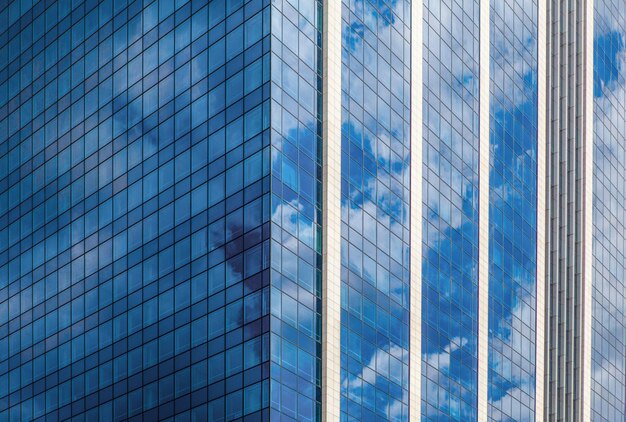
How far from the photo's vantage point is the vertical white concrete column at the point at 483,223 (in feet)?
328

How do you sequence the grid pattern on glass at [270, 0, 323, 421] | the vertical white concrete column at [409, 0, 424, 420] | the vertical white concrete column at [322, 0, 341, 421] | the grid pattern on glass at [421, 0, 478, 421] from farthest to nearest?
the grid pattern on glass at [421, 0, 478, 421], the vertical white concrete column at [409, 0, 424, 420], the vertical white concrete column at [322, 0, 341, 421], the grid pattern on glass at [270, 0, 323, 421]

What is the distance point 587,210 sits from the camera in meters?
120

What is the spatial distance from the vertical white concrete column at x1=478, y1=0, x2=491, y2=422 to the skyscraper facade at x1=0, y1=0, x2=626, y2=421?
0.77 feet

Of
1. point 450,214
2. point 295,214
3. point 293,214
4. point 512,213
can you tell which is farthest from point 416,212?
point 512,213

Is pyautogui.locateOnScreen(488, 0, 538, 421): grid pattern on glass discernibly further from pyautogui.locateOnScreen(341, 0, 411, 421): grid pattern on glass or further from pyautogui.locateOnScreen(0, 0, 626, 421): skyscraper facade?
pyautogui.locateOnScreen(341, 0, 411, 421): grid pattern on glass

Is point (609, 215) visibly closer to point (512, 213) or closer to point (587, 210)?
point (587, 210)

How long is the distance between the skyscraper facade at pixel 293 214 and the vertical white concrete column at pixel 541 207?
0.95 feet

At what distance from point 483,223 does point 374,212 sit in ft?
59.6

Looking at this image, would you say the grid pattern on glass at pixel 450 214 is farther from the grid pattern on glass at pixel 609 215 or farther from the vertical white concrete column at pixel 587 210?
the grid pattern on glass at pixel 609 215

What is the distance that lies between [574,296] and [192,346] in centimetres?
4561

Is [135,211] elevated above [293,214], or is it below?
above

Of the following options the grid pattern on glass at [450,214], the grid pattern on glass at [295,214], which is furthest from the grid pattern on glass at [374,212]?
the grid pattern on glass at [450,214]

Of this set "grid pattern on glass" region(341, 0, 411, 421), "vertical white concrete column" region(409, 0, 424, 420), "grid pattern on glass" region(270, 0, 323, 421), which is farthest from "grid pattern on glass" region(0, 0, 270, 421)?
"vertical white concrete column" region(409, 0, 424, 420)

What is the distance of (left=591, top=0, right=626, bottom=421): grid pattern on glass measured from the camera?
399 feet
